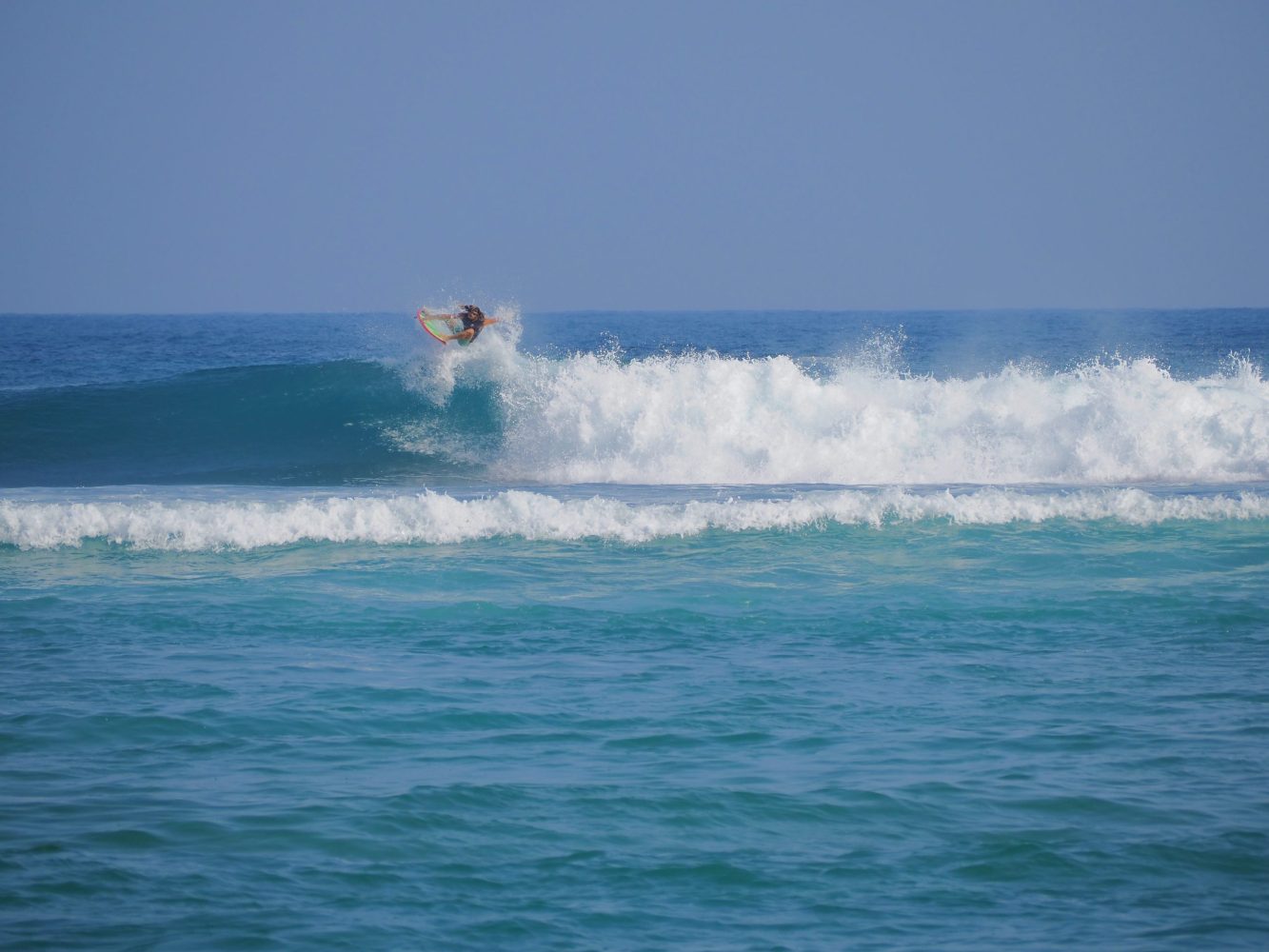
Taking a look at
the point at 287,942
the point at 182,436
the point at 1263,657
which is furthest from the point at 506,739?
the point at 182,436

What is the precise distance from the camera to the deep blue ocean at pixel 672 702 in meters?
5.34

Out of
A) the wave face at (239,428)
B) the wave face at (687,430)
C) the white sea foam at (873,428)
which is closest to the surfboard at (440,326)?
the wave face at (687,430)

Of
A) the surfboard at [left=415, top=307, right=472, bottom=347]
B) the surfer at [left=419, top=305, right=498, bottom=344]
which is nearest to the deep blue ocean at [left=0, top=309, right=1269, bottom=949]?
the surfer at [left=419, top=305, right=498, bottom=344]

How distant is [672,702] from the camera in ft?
26.2

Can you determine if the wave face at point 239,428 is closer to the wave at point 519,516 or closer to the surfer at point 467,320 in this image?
the surfer at point 467,320

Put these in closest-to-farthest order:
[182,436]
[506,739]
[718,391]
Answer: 1. [506,739]
2. [718,391]
3. [182,436]

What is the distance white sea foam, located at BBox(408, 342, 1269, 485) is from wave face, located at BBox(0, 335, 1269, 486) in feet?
0.11

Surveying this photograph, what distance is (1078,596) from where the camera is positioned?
10953mm

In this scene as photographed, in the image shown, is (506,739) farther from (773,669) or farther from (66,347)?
(66,347)

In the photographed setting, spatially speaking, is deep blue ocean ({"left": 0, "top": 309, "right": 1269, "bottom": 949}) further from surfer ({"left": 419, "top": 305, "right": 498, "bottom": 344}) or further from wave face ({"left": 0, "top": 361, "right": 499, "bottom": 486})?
surfer ({"left": 419, "top": 305, "right": 498, "bottom": 344})

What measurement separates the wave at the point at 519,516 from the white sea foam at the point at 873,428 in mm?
4194

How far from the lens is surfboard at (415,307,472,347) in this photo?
24.0 metres

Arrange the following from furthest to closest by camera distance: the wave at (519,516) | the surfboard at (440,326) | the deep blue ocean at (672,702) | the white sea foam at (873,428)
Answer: the surfboard at (440,326) < the white sea foam at (873,428) < the wave at (519,516) < the deep blue ocean at (672,702)

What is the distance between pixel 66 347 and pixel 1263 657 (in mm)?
60667
